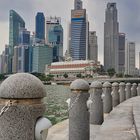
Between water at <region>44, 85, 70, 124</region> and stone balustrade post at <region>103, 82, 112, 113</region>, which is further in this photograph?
water at <region>44, 85, 70, 124</region>

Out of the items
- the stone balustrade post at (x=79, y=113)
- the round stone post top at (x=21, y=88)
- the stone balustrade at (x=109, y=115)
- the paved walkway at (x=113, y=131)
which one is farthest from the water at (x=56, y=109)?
the round stone post top at (x=21, y=88)

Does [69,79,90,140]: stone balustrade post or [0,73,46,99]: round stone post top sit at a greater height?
[0,73,46,99]: round stone post top

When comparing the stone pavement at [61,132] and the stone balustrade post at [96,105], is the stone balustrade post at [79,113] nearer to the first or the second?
the stone pavement at [61,132]

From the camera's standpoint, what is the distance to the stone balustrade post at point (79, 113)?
616 cm

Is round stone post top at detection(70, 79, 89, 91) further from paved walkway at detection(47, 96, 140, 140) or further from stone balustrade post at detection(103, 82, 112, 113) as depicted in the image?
stone balustrade post at detection(103, 82, 112, 113)

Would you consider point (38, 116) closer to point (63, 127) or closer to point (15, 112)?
point (15, 112)

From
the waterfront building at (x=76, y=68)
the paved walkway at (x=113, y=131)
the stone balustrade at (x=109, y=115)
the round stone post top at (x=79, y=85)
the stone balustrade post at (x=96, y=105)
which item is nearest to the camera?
the paved walkway at (x=113, y=131)

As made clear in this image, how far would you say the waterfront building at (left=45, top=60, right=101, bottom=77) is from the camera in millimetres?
174125

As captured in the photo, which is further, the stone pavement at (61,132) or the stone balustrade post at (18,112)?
the stone pavement at (61,132)

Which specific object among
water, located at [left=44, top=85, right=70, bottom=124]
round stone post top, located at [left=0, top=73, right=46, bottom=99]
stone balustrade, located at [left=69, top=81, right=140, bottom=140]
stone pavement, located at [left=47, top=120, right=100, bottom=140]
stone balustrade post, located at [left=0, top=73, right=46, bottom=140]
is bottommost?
water, located at [left=44, top=85, right=70, bottom=124]

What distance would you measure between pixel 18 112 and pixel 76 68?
6927 inches

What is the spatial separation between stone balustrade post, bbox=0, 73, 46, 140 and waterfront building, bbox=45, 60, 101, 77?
169 m

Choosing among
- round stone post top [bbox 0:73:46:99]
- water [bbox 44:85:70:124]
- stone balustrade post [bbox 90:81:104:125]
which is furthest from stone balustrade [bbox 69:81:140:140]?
round stone post top [bbox 0:73:46:99]

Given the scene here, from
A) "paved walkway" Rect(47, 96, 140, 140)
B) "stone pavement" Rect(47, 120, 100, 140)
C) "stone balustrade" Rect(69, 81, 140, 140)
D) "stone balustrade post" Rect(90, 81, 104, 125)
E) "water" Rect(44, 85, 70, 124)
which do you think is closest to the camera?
"paved walkway" Rect(47, 96, 140, 140)
